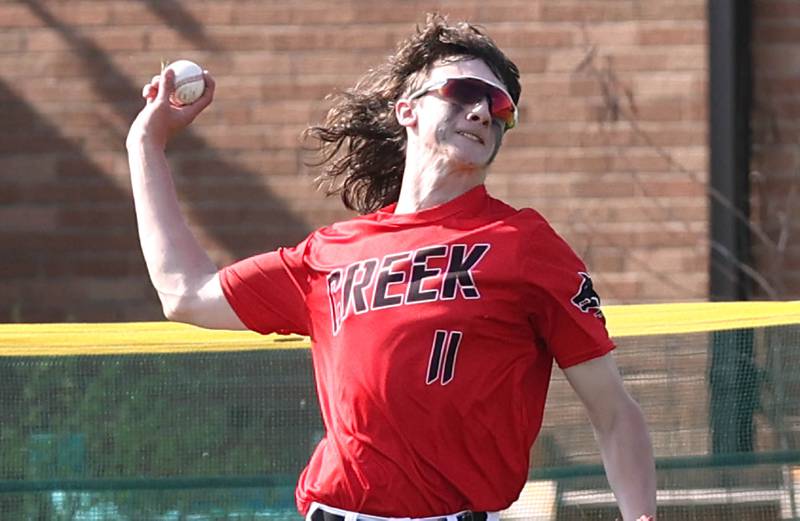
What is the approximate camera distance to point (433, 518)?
10.4 ft

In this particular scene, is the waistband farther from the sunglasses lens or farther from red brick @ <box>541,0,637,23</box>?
red brick @ <box>541,0,637,23</box>

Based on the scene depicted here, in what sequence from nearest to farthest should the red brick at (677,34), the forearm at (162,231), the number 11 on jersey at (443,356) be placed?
the number 11 on jersey at (443,356)
the forearm at (162,231)
the red brick at (677,34)

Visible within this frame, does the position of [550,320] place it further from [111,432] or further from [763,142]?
[763,142]

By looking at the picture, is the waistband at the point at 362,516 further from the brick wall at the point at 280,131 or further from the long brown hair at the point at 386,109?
the brick wall at the point at 280,131

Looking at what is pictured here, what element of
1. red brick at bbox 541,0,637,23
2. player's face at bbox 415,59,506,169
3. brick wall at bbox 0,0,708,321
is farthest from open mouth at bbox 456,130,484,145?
red brick at bbox 541,0,637,23

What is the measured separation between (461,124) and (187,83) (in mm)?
632

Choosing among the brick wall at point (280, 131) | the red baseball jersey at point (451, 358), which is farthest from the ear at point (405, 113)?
the brick wall at point (280, 131)

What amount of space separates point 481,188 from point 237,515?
2425mm

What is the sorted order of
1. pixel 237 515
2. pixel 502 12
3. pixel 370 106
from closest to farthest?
pixel 370 106 < pixel 237 515 < pixel 502 12

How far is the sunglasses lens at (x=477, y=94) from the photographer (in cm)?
336

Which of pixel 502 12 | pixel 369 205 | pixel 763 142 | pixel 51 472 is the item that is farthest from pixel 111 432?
pixel 763 142

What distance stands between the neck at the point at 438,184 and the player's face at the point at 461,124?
0.08ft

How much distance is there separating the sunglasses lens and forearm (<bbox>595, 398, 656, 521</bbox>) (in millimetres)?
686

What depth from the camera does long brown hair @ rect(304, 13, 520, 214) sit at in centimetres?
350
